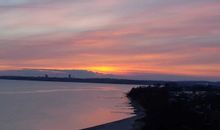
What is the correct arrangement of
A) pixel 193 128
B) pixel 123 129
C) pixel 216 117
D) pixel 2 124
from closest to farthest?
pixel 193 128 < pixel 216 117 < pixel 123 129 < pixel 2 124

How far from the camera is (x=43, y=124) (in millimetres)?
33688

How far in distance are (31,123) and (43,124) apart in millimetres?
1488

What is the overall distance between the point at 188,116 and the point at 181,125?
132 inches

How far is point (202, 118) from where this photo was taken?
2403 cm

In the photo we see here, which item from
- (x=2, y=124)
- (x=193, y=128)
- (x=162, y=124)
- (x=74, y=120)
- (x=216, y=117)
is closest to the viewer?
(x=193, y=128)

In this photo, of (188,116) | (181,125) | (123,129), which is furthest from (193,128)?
(123,129)

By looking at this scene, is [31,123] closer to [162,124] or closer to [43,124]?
[43,124]

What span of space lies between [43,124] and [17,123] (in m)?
2.22

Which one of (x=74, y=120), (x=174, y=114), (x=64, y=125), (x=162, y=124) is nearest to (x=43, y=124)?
(x=64, y=125)

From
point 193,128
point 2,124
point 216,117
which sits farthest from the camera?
point 2,124

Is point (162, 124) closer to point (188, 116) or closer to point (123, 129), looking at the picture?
point (188, 116)

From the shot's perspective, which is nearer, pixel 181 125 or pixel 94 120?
pixel 181 125

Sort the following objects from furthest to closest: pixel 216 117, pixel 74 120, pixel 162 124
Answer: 1. pixel 74 120
2. pixel 216 117
3. pixel 162 124

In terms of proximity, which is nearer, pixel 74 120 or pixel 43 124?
pixel 43 124
